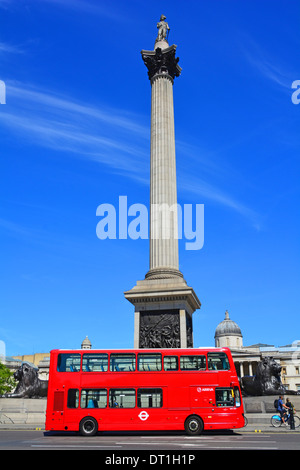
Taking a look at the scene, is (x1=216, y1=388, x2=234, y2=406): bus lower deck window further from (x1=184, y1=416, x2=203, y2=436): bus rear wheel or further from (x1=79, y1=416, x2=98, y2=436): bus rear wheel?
(x1=79, y1=416, x2=98, y2=436): bus rear wheel

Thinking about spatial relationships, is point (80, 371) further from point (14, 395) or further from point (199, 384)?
point (14, 395)

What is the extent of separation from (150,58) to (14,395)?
27552mm

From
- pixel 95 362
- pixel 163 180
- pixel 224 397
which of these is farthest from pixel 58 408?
pixel 163 180

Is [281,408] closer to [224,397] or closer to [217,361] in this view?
[224,397]

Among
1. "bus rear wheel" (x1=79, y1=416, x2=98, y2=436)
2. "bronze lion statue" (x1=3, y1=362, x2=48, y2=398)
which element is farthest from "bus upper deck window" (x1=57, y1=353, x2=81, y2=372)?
"bronze lion statue" (x1=3, y1=362, x2=48, y2=398)

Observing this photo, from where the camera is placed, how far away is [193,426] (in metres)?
17.5

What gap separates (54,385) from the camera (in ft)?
60.6

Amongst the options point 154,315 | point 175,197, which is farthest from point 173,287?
point 175,197

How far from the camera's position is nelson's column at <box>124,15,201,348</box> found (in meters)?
27.3

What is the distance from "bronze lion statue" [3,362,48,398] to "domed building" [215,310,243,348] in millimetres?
93735

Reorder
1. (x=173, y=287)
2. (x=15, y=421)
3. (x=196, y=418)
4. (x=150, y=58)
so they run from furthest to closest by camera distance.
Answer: (x=150, y=58) < (x=173, y=287) < (x=15, y=421) < (x=196, y=418)

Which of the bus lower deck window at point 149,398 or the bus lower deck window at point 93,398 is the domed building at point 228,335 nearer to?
the bus lower deck window at point 149,398

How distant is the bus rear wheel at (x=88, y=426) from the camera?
17.8 metres
